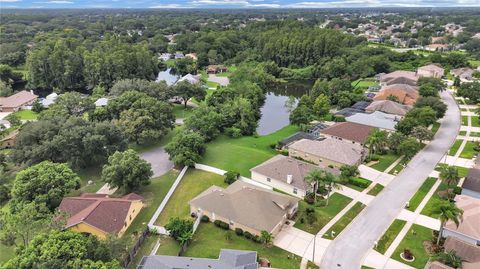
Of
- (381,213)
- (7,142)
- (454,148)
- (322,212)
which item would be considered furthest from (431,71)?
(7,142)

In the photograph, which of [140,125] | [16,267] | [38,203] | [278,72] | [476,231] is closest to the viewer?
[16,267]

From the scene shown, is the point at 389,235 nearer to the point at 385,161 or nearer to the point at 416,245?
the point at 416,245

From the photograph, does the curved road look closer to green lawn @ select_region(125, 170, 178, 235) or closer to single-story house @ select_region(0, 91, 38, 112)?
green lawn @ select_region(125, 170, 178, 235)

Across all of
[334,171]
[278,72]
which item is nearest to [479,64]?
[278,72]

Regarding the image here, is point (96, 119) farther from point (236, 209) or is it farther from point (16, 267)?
point (16, 267)

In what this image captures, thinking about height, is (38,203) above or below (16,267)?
below

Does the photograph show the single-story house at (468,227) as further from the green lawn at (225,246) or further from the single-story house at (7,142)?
the single-story house at (7,142)
